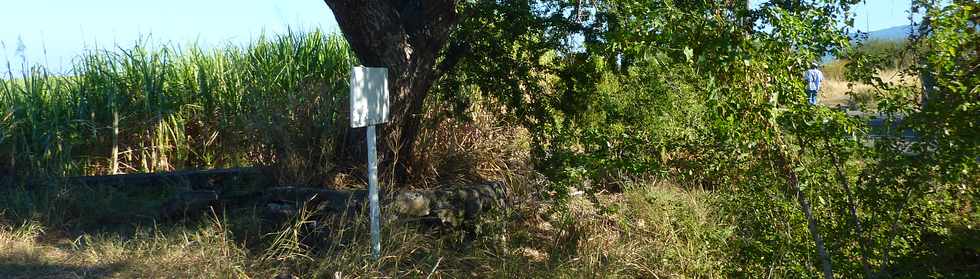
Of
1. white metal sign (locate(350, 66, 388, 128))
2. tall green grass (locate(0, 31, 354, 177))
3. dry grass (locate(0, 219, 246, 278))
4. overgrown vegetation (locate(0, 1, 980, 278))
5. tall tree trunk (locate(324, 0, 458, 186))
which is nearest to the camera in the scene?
overgrown vegetation (locate(0, 1, 980, 278))

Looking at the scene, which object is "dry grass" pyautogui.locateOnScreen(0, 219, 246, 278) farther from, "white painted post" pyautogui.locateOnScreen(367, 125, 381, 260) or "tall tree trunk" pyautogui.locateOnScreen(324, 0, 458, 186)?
"tall tree trunk" pyautogui.locateOnScreen(324, 0, 458, 186)

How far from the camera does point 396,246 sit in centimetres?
659

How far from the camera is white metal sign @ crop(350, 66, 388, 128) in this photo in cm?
607

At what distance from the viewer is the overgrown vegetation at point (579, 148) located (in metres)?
4.88

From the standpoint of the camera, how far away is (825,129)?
490cm

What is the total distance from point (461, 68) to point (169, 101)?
3.77m

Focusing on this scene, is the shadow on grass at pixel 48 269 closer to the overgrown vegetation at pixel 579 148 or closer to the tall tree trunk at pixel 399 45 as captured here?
the overgrown vegetation at pixel 579 148

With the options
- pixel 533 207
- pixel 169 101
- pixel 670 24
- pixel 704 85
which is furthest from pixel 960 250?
pixel 169 101

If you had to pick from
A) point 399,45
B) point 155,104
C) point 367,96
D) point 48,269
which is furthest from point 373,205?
point 155,104

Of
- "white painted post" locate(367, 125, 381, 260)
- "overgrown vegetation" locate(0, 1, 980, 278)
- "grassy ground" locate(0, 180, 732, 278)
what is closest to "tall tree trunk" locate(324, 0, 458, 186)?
"overgrown vegetation" locate(0, 1, 980, 278)

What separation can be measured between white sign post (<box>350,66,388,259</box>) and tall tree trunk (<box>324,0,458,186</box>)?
122cm

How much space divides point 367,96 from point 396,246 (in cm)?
108

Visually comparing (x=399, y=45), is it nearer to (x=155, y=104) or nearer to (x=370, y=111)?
(x=370, y=111)

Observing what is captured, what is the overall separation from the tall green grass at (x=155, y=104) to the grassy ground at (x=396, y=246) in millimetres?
1605
